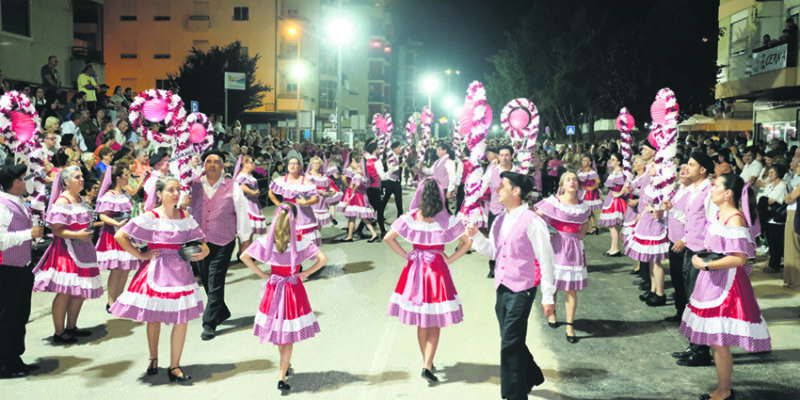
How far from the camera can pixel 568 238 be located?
26.7 feet

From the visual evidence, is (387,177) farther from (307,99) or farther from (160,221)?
(307,99)

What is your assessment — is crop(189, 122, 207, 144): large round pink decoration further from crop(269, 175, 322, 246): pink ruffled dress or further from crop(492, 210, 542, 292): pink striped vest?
crop(492, 210, 542, 292): pink striped vest

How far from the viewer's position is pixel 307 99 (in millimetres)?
62656

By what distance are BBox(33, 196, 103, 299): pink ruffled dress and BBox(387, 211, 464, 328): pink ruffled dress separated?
10.8 ft

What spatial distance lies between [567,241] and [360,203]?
768 cm

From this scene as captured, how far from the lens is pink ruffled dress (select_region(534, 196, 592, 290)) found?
8.00 meters

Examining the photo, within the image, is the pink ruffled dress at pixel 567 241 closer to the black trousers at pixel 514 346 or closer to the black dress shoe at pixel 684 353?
the black dress shoe at pixel 684 353

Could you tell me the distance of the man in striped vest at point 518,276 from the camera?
545 cm

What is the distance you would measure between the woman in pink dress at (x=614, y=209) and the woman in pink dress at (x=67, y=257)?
358 inches

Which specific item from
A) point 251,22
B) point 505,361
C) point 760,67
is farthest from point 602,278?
point 251,22

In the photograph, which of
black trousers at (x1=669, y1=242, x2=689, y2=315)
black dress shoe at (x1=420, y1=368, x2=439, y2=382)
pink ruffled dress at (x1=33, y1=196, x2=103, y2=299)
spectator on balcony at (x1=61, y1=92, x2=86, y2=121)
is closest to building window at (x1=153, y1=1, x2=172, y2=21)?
spectator on balcony at (x1=61, y1=92, x2=86, y2=121)

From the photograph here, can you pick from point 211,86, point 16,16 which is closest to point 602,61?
point 211,86

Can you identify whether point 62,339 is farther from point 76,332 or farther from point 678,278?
point 678,278

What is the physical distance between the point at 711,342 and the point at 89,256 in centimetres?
608
